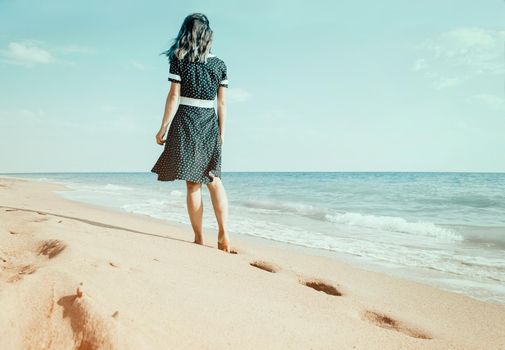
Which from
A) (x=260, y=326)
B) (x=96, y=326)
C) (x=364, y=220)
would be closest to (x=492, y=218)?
(x=364, y=220)

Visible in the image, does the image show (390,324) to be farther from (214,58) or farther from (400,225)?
(400,225)

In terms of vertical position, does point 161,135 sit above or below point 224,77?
below

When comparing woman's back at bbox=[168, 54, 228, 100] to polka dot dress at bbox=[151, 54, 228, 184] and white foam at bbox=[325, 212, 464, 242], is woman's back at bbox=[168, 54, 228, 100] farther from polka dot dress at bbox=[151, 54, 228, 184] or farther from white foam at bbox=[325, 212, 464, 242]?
white foam at bbox=[325, 212, 464, 242]

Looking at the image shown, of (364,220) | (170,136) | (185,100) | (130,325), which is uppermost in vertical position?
(185,100)

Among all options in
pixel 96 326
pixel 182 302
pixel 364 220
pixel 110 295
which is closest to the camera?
pixel 96 326

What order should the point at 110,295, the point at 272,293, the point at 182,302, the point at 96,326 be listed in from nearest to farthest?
1. the point at 96,326
2. the point at 110,295
3. the point at 182,302
4. the point at 272,293

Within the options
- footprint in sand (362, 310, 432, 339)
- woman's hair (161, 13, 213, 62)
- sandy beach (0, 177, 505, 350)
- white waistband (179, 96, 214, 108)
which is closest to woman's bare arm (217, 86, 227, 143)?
white waistband (179, 96, 214, 108)

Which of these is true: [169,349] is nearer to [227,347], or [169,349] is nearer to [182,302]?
[227,347]

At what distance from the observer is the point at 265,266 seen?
289 cm

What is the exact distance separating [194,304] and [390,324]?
1103 mm

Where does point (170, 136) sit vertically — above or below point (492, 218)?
above

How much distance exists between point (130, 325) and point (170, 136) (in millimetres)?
2140

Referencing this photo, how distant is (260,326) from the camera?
1.47 meters

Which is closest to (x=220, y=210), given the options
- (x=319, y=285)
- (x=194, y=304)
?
(x=319, y=285)
